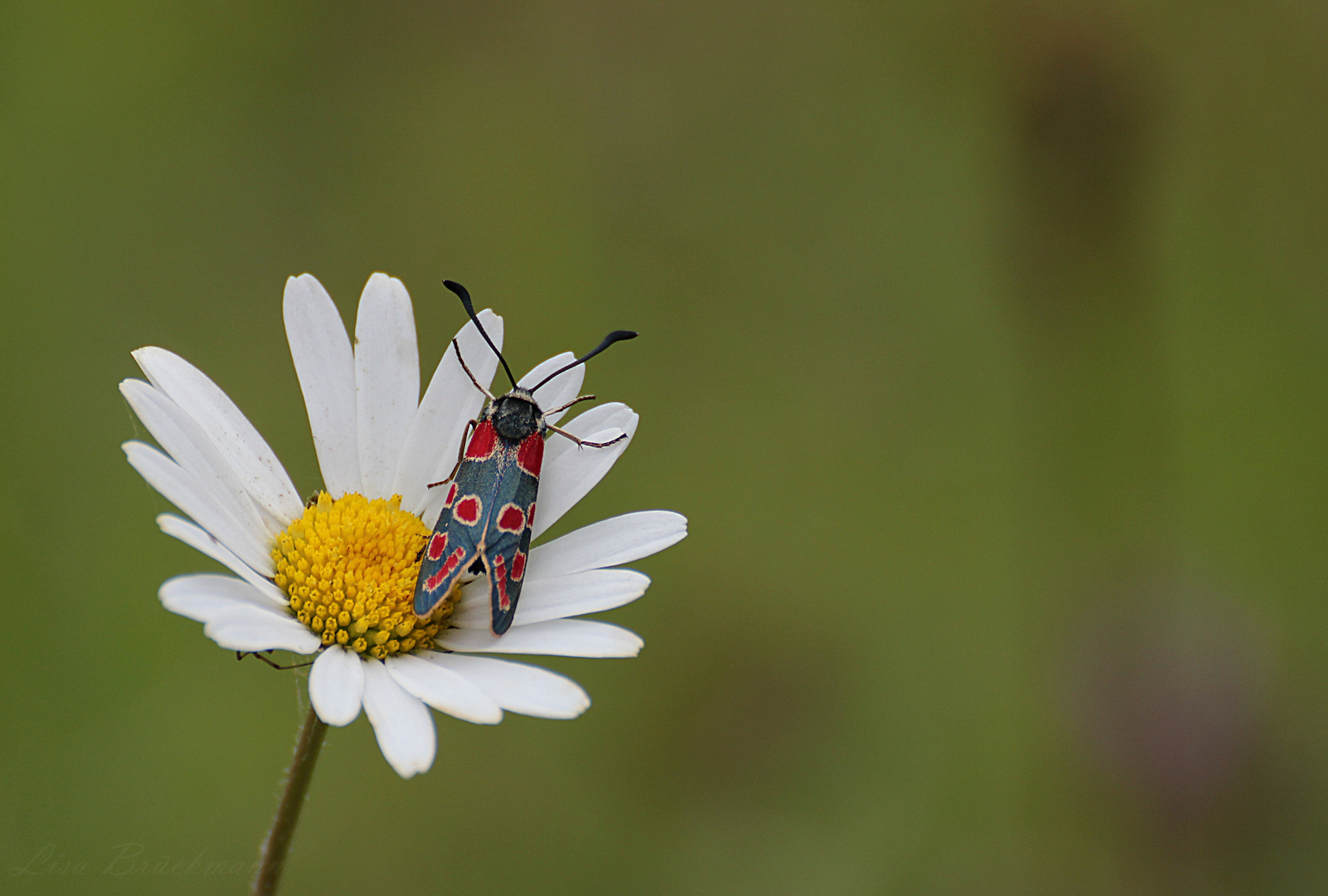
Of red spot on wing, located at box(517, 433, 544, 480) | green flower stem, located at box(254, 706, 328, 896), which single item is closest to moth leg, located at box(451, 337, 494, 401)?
red spot on wing, located at box(517, 433, 544, 480)

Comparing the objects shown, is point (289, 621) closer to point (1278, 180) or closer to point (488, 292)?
point (488, 292)

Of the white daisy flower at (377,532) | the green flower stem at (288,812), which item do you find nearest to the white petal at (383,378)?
the white daisy flower at (377,532)

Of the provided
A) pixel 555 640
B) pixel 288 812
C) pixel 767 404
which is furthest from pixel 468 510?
pixel 767 404

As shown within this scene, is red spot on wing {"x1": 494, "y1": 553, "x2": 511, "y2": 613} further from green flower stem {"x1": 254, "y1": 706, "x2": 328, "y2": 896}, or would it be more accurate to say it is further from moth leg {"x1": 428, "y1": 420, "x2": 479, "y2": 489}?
green flower stem {"x1": 254, "y1": 706, "x2": 328, "y2": 896}

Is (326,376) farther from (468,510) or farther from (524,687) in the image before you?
(524,687)

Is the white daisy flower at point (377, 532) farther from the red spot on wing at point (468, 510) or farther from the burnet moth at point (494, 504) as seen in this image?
the red spot on wing at point (468, 510)

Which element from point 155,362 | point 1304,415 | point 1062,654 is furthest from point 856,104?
point 155,362
